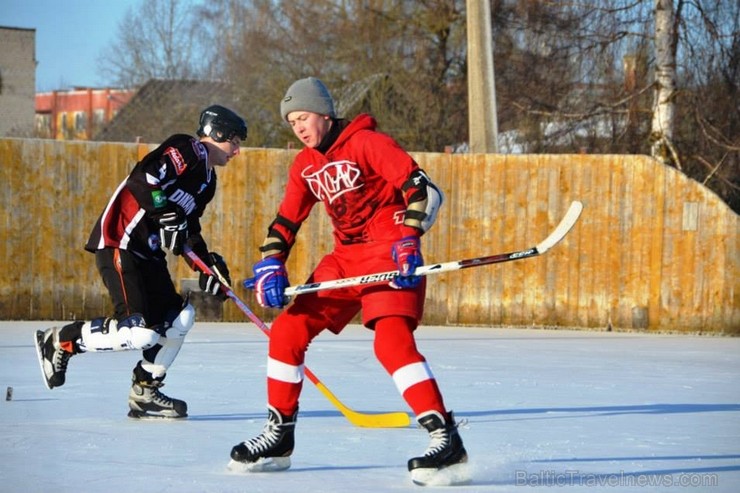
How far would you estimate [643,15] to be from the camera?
1291 cm

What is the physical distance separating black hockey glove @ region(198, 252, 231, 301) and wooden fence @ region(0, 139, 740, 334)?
4.81 meters

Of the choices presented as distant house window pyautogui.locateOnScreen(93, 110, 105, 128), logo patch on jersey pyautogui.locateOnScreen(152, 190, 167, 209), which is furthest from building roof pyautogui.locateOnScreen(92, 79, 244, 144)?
distant house window pyautogui.locateOnScreen(93, 110, 105, 128)

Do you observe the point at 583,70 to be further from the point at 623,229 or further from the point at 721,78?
the point at 623,229

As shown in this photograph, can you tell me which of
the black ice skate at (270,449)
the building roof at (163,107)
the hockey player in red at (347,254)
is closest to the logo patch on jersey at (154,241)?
the hockey player in red at (347,254)

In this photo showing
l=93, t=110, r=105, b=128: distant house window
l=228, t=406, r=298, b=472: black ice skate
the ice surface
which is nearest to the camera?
the ice surface

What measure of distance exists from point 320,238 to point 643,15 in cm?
504

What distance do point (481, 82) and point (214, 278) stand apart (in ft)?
21.6

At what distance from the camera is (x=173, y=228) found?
4.92 meters

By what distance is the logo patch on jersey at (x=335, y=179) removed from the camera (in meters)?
4.08

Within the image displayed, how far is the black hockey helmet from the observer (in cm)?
507

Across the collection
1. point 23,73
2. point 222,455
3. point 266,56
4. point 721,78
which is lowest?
point 222,455

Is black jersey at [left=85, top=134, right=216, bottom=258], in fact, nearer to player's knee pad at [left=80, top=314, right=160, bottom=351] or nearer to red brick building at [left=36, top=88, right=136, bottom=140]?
player's knee pad at [left=80, top=314, right=160, bottom=351]

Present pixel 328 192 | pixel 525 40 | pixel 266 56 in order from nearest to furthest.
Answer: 1. pixel 328 192
2. pixel 525 40
3. pixel 266 56

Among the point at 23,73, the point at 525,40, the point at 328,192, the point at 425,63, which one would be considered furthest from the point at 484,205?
the point at 23,73
